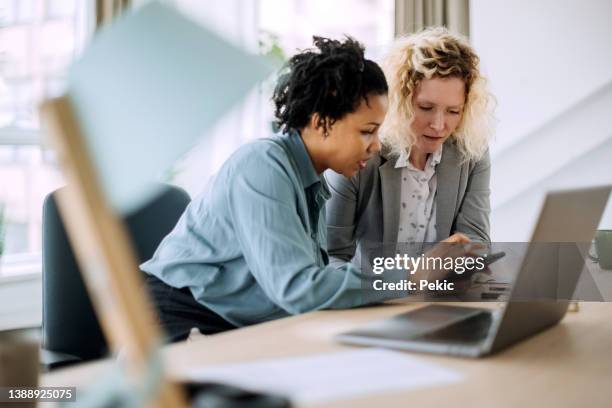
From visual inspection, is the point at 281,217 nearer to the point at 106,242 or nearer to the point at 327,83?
the point at 327,83

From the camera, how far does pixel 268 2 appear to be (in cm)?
397

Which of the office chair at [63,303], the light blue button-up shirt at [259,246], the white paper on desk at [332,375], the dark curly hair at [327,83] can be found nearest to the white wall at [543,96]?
the dark curly hair at [327,83]

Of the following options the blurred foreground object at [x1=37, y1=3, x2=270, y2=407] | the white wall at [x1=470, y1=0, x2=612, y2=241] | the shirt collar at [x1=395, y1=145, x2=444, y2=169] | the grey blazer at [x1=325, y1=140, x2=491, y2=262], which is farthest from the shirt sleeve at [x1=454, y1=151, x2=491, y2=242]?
the white wall at [x1=470, y1=0, x2=612, y2=241]

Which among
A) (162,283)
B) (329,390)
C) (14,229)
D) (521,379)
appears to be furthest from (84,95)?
(14,229)

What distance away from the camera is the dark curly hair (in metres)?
1.48

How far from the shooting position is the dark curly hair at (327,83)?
1.48 m

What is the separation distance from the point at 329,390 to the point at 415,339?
25 centimetres

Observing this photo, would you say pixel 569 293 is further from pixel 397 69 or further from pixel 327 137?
pixel 397 69

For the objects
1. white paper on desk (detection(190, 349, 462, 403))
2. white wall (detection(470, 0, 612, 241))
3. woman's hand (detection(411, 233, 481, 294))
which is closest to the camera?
white paper on desk (detection(190, 349, 462, 403))

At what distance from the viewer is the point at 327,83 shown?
149 centimetres

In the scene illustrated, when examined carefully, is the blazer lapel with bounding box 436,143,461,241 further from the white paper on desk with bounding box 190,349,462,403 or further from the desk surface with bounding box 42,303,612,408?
the white paper on desk with bounding box 190,349,462,403

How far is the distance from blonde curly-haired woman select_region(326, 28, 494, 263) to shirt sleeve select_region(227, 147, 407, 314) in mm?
492

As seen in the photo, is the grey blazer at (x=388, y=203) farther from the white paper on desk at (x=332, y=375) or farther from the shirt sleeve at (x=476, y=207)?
the white paper on desk at (x=332, y=375)

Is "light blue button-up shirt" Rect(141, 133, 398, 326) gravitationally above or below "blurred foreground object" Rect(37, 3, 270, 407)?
below
